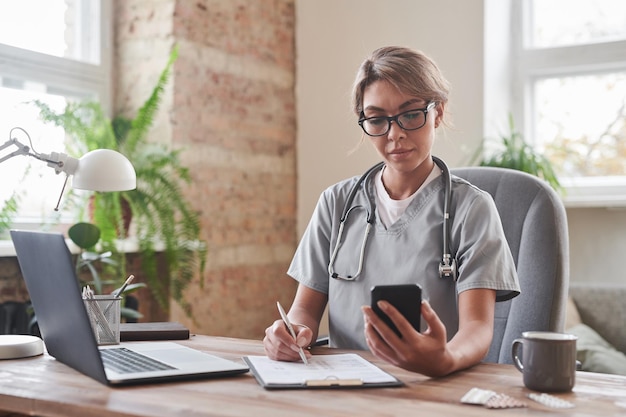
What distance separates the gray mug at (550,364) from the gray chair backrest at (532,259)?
579 millimetres

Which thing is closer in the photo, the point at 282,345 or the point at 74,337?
the point at 74,337

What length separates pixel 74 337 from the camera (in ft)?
4.50

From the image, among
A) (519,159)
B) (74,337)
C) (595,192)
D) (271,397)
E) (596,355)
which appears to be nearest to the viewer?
(271,397)

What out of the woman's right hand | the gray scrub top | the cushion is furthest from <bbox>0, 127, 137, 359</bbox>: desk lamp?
the cushion

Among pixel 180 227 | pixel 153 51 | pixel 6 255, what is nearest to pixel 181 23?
pixel 153 51

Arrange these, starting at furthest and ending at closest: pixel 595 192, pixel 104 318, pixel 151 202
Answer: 1. pixel 595 192
2. pixel 151 202
3. pixel 104 318

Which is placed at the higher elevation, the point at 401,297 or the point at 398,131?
the point at 398,131

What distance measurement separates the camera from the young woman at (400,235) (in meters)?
1.63

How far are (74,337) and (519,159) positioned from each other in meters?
2.49

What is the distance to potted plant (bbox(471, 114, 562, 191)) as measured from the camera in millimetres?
3443

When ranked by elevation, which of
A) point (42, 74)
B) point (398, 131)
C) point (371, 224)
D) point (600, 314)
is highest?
point (42, 74)

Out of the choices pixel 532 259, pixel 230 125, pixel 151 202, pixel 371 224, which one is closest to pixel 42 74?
pixel 151 202

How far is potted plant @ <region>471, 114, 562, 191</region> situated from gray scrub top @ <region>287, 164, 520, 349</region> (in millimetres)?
1641

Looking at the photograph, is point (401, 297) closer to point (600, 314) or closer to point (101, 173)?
point (101, 173)
